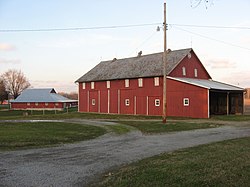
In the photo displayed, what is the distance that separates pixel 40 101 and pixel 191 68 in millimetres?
47504

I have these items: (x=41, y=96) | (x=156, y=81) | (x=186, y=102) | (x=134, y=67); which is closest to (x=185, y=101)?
(x=186, y=102)

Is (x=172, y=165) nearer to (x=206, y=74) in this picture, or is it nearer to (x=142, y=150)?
(x=142, y=150)

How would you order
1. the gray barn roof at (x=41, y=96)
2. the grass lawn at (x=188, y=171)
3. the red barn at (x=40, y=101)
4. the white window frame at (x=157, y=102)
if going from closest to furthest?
the grass lawn at (x=188, y=171) < the white window frame at (x=157, y=102) < the red barn at (x=40, y=101) < the gray barn roof at (x=41, y=96)

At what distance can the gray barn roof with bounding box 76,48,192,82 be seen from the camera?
126 feet

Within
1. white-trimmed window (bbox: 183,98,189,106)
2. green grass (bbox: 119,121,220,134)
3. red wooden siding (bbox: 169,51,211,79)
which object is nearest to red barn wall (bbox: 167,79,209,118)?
white-trimmed window (bbox: 183,98,189,106)

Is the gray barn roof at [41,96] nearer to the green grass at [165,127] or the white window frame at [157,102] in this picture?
the white window frame at [157,102]

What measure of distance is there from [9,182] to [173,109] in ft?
97.1

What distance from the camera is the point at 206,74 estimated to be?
42469 millimetres

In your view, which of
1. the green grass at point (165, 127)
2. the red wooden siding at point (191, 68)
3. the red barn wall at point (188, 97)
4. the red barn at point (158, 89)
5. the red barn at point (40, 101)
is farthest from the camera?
the red barn at point (40, 101)

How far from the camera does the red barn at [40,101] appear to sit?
7581 cm

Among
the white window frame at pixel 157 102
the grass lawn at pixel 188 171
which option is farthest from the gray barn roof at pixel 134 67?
the grass lawn at pixel 188 171

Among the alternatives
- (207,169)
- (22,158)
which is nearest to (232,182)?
(207,169)

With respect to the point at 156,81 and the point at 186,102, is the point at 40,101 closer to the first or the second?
the point at 156,81

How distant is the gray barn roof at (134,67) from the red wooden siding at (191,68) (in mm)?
687
